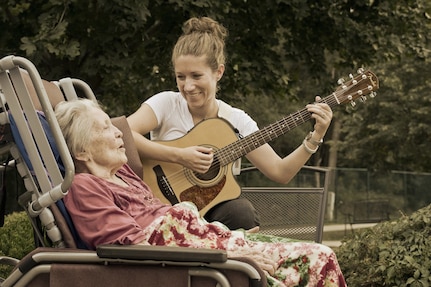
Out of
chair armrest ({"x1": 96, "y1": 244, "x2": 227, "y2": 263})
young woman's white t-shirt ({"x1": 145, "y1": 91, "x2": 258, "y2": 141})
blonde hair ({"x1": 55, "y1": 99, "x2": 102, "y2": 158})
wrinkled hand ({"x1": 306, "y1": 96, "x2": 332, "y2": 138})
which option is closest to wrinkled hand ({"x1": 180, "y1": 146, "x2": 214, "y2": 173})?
young woman's white t-shirt ({"x1": 145, "y1": 91, "x2": 258, "y2": 141})

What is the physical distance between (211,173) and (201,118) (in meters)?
0.30

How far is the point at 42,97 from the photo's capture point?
347cm

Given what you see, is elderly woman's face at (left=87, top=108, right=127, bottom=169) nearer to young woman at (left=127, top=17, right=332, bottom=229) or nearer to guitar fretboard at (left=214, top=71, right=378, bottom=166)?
young woman at (left=127, top=17, right=332, bottom=229)

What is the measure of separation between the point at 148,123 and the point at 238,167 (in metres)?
0.55

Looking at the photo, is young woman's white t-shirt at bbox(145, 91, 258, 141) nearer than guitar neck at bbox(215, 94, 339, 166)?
No

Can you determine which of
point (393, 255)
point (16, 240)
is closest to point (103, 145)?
point (393, 255)

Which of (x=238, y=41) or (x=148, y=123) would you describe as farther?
(x=238, y=41)

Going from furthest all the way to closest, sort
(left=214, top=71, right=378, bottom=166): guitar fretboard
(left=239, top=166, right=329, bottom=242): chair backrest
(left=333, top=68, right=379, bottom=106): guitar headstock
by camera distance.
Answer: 1. (left=239, top=166, right=329, bottom=242): chair backrest
2. (left=333, top=68, right=379, bottom=106): guitar headstock
3. (left=214, top=71, right=378, bottom=166): guitar fretboard

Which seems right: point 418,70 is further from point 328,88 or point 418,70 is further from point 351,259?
point 351,259

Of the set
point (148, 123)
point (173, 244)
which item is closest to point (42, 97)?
point (173, 244)

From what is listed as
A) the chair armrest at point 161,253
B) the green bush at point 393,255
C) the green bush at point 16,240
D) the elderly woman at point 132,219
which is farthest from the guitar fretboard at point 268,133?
the green bush at point 16,240

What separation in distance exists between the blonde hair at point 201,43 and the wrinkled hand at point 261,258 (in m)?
1.35

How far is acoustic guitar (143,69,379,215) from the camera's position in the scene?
4.84 m

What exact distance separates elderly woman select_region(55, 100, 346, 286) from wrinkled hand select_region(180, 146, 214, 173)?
0.68 m
